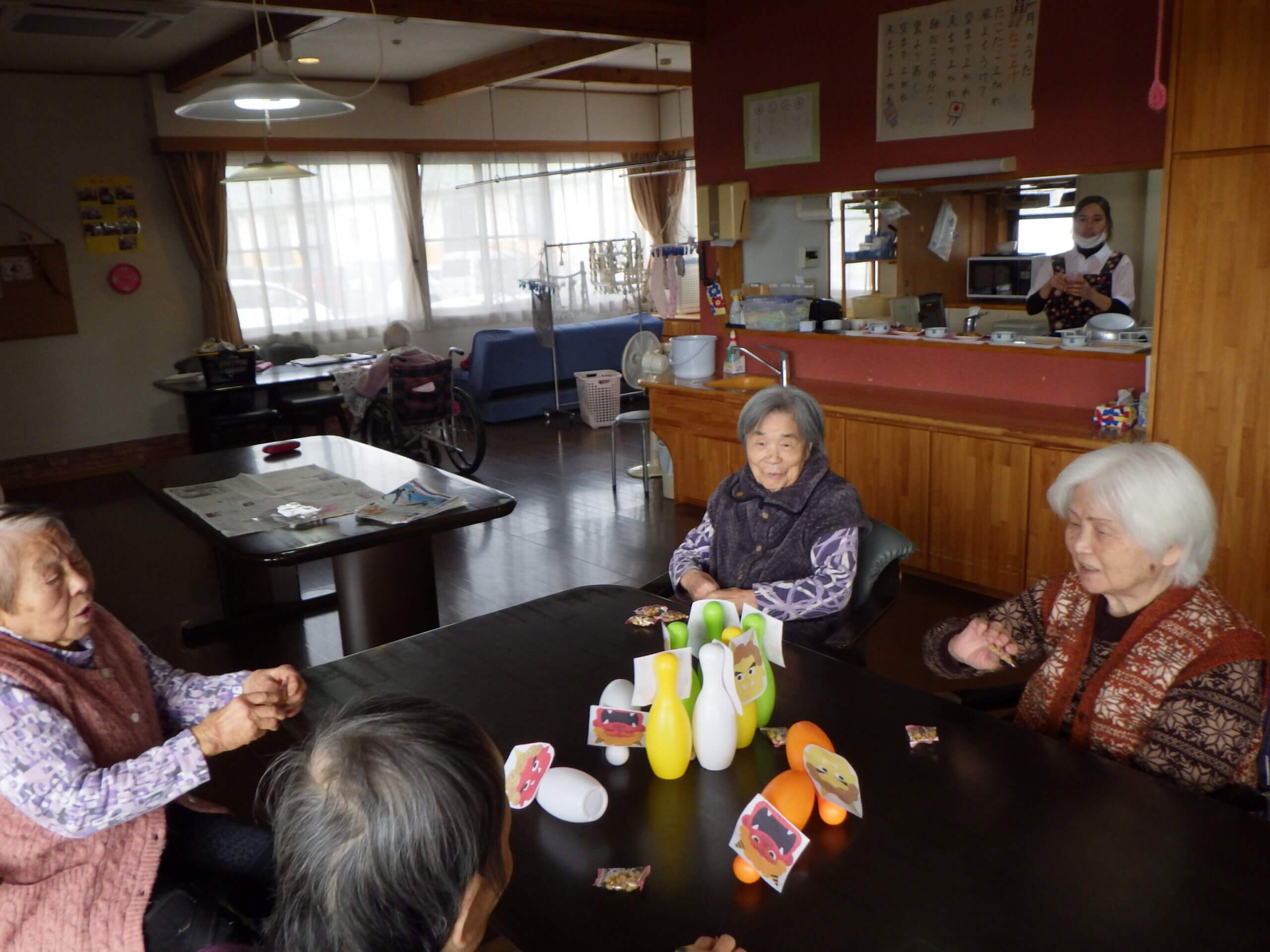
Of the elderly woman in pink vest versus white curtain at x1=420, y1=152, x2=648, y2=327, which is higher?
white curtain at x1=420, y1=152, x2=648, y2=327

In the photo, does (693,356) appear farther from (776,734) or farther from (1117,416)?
(776,734)

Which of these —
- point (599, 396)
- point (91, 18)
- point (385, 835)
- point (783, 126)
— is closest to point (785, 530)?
point (385, 835)

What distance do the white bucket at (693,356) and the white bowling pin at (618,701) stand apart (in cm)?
364

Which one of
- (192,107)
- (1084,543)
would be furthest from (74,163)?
(1084,543)

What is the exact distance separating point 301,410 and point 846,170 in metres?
4.01

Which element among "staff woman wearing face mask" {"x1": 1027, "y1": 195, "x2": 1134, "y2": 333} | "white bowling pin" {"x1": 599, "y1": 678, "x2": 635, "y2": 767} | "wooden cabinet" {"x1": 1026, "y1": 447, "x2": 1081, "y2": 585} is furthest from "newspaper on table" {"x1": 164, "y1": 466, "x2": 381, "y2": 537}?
"staff woman wearing face mask" {"x1": 1027, "y1": 195, "x2": 1134, "y2": 333}

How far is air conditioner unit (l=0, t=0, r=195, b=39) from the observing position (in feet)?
16.8

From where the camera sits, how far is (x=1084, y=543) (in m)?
1.74

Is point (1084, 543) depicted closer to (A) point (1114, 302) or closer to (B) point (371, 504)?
(B) point (371, 504)

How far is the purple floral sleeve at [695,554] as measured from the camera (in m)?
2.64

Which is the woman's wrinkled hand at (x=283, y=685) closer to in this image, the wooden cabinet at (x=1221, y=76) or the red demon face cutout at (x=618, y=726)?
the red demon face cutout at (x=618, y=726)

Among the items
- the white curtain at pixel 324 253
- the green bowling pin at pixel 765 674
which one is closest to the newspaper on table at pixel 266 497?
the green bowling pin at pixel 765 674

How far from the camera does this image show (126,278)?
24.0ft

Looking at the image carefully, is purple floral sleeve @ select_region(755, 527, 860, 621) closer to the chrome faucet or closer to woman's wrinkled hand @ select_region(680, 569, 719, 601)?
woman's wrinkled hand @ select_region(680, 569, 719, 601)
